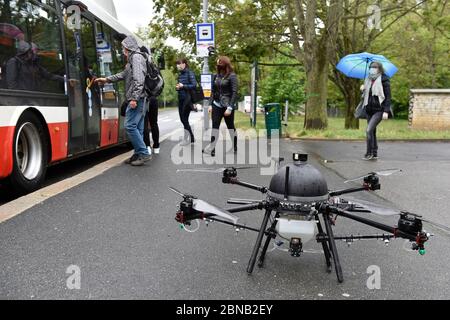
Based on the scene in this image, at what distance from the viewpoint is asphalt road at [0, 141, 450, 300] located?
3072 millimetres

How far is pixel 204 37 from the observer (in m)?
16.1

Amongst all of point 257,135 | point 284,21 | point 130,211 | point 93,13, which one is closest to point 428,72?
point 284,21

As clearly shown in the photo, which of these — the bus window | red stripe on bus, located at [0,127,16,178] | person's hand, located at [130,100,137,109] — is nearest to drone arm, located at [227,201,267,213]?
red stripe on bus, located at [0,127,16,178]

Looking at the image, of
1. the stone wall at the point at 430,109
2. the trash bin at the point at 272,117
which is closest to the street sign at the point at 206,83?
the trash bin at the point at 272,117

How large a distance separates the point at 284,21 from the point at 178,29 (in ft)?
16.6

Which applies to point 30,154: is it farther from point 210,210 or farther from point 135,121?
point 210,210

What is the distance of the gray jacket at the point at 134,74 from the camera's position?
7.72 m

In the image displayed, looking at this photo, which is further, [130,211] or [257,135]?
[257,135]

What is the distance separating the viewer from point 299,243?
299 cm

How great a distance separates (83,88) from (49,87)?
51.1 inches

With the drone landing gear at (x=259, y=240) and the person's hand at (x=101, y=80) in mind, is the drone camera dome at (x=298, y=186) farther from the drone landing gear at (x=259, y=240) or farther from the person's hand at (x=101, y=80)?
the person's hand at (x=101, y=80)

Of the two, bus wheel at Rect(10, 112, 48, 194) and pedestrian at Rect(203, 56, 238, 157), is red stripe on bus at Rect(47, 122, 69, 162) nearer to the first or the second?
bus wheel at Rect(10, 112, 48, 194)

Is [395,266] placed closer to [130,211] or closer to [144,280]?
[144,280]

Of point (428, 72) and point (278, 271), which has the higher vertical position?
point (428, 72)
